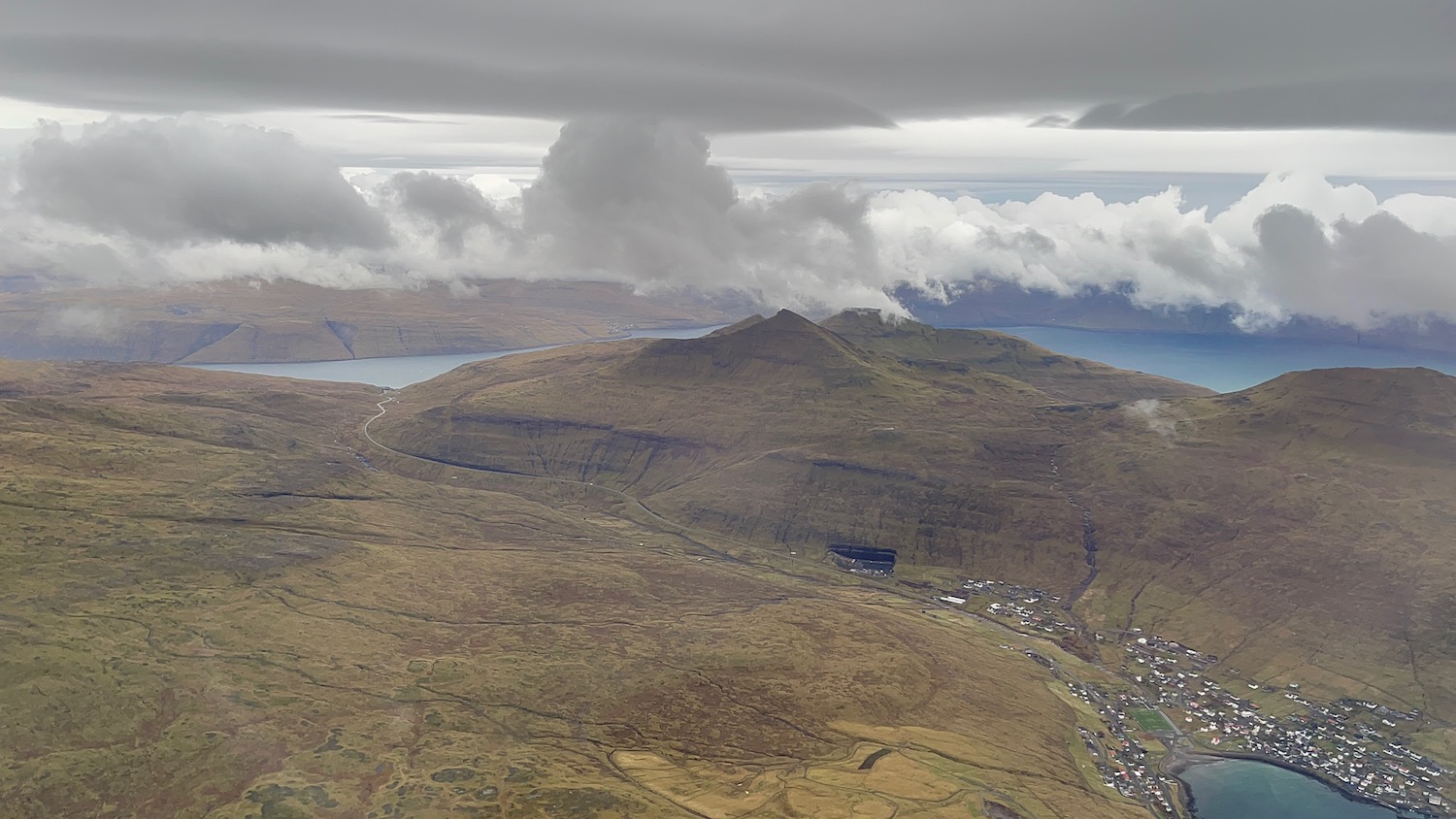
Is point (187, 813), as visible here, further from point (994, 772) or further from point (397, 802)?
point (994, 772)

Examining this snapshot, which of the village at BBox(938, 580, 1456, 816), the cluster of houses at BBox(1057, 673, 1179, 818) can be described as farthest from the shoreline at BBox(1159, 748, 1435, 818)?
the cluster of houses at BBox(1057, 673, 1179, 818)

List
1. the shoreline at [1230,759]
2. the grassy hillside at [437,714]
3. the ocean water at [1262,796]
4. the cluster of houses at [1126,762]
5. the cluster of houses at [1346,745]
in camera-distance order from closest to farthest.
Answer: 1. the grassy hillside at [437,714]
2. the cluster of houses at [1126,762]
3. the ocean water at [1262,796]
4. the shoreline at [1230,759]
5. the cluster of houses at [1346,745]

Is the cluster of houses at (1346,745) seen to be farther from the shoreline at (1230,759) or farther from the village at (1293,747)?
the shoreline at (1230,759)

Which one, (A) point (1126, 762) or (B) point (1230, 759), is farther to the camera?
(B) point (1230, 759)

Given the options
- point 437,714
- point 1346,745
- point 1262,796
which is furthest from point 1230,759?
point 437,714

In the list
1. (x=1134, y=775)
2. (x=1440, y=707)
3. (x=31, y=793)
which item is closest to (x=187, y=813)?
(x=31, y=793)

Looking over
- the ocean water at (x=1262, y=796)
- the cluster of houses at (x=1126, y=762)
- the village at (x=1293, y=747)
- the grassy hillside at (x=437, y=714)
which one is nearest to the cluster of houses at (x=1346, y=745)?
the village at (x=1293, y=747)

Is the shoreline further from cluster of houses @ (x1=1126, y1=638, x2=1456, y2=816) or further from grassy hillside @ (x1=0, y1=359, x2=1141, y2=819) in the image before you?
grassy hillside @ (x1=0, y1=359, x2=1141, y2=819)

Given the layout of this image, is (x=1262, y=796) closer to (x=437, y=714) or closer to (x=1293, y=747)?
(x=1293, y=747)
